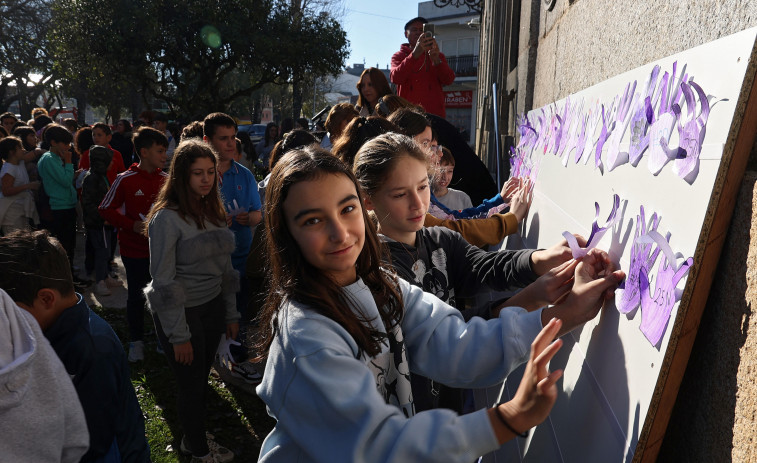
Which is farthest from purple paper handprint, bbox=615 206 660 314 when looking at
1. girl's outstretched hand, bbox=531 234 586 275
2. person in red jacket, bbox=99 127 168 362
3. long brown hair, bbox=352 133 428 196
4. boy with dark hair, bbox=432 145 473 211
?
person in red jacket, bbox=99 127 168 362

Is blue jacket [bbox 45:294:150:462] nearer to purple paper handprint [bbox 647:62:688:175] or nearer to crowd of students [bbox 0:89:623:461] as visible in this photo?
crowd of students [bbox 0:89:623:461]

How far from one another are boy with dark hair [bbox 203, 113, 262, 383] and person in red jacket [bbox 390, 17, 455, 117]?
170cm

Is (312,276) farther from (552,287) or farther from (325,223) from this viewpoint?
(552,287)

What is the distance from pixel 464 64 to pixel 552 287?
45233 millimetres

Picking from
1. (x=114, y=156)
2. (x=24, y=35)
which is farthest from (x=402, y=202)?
(x=24, y=35)

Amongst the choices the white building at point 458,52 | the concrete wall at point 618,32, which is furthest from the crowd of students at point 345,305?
the white building at point 458,52

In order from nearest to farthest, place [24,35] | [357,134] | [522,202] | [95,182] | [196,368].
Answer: [522,202], [357,134], [196,368], [95,182], [24,35]

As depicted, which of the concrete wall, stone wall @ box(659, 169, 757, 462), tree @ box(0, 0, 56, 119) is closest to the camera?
stone wall @ box(659, 169, 757, 462)

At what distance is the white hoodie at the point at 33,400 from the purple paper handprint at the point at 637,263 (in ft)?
5.37

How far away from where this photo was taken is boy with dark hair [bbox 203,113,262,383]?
4.35m

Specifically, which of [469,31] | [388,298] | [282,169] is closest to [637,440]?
[388,298]

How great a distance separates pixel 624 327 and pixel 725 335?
22 centimetres

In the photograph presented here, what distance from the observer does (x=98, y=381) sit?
2.07 meters

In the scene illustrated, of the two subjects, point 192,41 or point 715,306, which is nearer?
point 715,306
